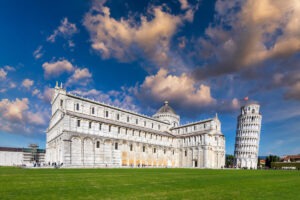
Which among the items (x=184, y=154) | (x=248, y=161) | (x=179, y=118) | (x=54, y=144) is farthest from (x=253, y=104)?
(x=54, y=144)

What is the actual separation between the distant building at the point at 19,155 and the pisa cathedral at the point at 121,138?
103ft

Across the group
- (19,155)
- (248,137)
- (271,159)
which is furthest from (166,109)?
(19,155)

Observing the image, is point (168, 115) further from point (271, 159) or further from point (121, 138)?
point (271, 159)

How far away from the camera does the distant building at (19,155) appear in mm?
80188

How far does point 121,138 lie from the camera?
56.0m

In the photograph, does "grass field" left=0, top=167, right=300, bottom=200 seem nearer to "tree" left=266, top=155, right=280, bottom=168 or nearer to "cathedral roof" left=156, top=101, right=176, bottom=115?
"cathedral roof" left=156, top=101, right=176, bottom=115

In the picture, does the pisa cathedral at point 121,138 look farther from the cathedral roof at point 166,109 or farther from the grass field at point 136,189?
the grass field at point 136,189

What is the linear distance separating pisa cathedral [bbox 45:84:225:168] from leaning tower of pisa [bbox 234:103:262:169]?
1204 inches

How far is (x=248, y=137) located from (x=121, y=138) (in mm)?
63789

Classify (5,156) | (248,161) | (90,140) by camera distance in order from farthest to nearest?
(248,161) → (5,156) → (90,140)

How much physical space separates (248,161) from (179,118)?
36.2 m

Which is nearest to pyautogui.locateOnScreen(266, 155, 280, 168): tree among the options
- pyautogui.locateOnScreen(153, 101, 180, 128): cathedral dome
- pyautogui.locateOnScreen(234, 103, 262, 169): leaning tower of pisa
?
pyautogui.locateOnScreen(234, 103, 262, 169): leaning tower of pisa

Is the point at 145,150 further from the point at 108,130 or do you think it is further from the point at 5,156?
the point at 5,156

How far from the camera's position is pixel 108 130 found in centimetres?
5369
